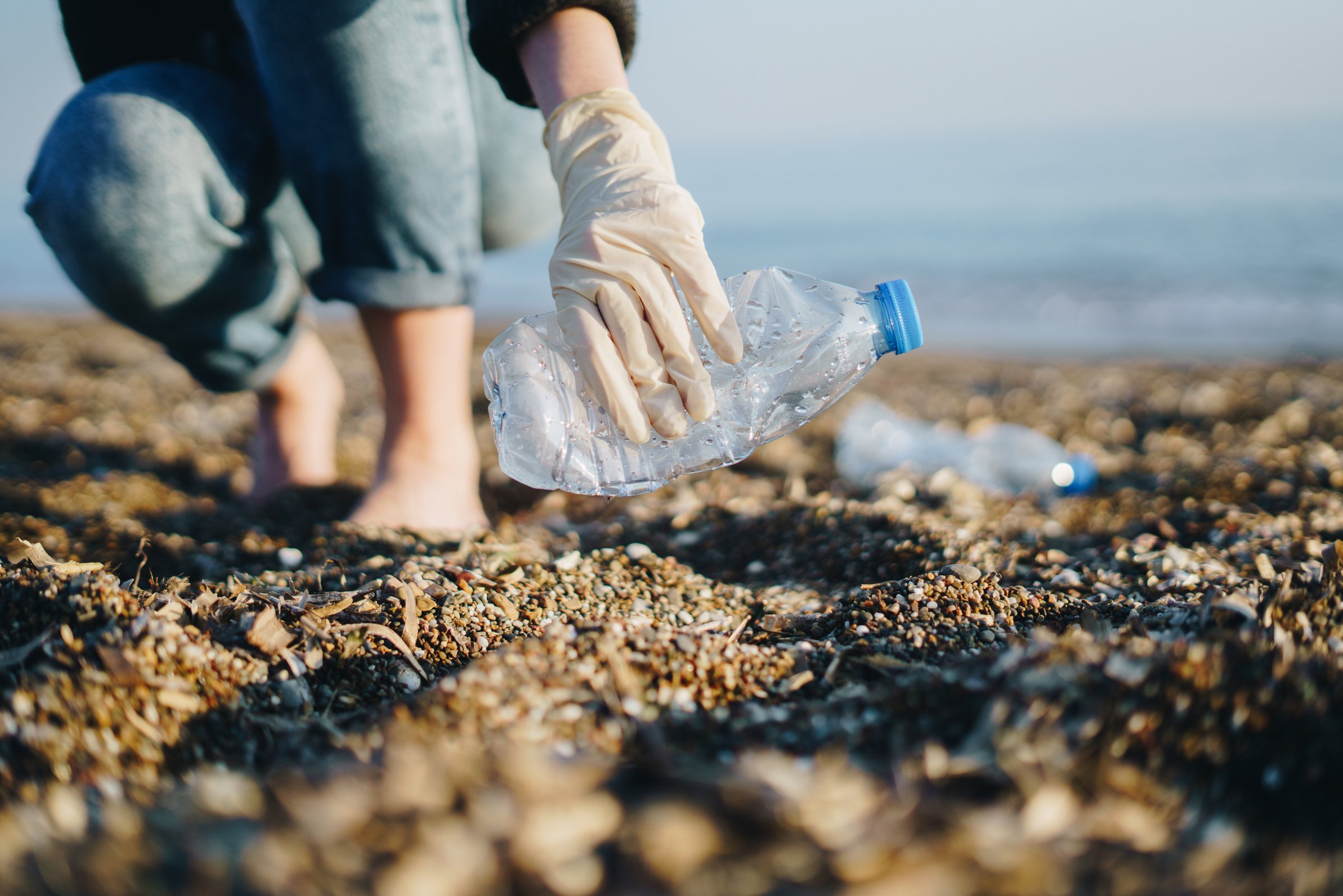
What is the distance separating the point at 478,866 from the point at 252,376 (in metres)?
2.35

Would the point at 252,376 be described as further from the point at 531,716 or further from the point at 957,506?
the point at 957,506

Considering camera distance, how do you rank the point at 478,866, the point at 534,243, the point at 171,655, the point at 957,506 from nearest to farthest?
1. the point at 478,866
2. the point at 171,655
3. the point at 957,506
4. the point at 534,243

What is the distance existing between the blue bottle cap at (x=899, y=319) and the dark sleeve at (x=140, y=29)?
213cm

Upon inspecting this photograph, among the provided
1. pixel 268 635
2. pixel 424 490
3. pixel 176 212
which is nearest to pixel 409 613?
pixel 268 635

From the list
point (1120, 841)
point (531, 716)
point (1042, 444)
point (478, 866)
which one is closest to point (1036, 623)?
point (1120, 841)

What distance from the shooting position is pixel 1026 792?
0.81 m

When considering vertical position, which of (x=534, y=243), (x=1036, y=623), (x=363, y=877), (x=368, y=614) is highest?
(x=534, y=243)

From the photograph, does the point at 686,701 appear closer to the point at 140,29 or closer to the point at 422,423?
the point at 422,423

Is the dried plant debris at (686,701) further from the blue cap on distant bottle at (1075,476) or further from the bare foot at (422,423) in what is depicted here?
the blue cap on distant bottle at (1075,476)

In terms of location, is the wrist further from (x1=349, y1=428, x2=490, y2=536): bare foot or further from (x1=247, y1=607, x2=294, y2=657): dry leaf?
(x1=247, y1=607, x2=294, y2=657): dry leaf

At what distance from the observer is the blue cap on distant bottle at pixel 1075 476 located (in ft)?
9.59

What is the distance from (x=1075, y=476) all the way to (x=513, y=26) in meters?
2.46

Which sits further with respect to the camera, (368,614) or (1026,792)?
(368,614)

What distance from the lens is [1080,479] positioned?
9.62ft
